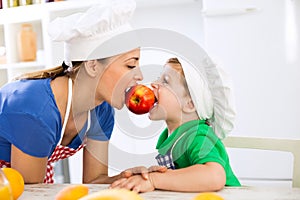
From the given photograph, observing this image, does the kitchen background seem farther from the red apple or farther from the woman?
the red apple

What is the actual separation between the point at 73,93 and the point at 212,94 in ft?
1.19

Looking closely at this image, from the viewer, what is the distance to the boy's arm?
2.59 ft

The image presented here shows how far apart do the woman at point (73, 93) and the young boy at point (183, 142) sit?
0.24 ft

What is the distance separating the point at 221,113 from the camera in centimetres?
98

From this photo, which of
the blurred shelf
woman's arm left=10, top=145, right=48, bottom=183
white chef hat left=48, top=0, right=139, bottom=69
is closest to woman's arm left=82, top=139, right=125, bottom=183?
woman's arm left=10, top=145, right=48, bottom=183

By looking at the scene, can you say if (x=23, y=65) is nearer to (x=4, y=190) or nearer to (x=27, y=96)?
(x=27, y=96)

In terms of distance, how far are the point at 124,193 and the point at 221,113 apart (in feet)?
1.87

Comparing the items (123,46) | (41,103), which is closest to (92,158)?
(41,103)

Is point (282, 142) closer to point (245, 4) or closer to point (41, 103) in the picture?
point (41, 103)

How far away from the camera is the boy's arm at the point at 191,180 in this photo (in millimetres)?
790

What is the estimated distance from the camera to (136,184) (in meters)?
0.79

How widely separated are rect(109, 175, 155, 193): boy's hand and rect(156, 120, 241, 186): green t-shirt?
6 cm

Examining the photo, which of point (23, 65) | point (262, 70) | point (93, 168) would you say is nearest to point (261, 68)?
point (262, 70)

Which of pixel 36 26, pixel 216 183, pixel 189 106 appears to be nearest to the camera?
pixel 216 183
